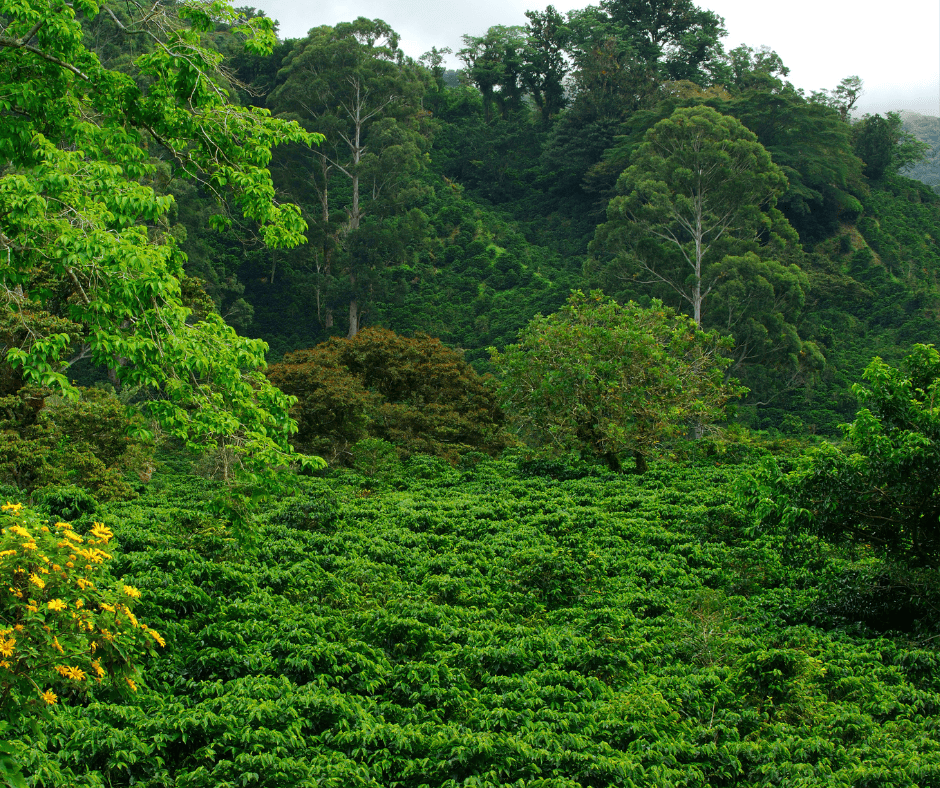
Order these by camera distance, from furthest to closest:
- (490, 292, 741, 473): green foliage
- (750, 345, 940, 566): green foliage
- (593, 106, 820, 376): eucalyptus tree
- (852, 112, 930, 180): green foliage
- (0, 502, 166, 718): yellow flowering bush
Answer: (852, 112, 930, 180): green foliage, (593, 106, 820, 376): eucalyptus tree, (490, 292, 741, 473): green foliage, (750, 345, 940, 566): green foliage, (0, 502, 166, 718): yellow flowering bush

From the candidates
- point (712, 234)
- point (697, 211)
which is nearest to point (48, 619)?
point (697, 211)

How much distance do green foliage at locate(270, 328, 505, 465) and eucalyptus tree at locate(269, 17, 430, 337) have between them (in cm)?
1506

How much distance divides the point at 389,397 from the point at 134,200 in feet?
42.6

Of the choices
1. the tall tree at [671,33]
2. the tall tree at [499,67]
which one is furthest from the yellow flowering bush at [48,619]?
the tall tree at [499,67]

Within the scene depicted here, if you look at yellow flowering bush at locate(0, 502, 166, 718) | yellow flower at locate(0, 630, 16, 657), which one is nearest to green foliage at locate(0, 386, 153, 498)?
yellow flowering bush at locate(0, 502, 166, 718)

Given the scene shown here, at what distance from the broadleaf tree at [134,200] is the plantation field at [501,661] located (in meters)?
1.17

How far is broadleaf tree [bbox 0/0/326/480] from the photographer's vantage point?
21.3 ft

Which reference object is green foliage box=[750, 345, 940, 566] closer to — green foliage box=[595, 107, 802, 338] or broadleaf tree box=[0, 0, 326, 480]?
broadleaf tree box=[0, 0, 326, 480]

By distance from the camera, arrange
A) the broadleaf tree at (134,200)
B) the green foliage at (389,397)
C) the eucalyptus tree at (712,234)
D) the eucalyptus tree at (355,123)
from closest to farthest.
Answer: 1. the broadleaf tree at (134,200)
2. the green foliage at (389,397)
3. the eucalyptus tree at (712,234)
4. the eucalyptus tree at (355,123)

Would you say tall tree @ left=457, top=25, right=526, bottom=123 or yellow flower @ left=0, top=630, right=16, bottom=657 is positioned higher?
tall tree @ left=457, top=25, right=526, bottom=123

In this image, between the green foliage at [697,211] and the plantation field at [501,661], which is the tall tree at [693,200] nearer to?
the green foliage at [697,211]

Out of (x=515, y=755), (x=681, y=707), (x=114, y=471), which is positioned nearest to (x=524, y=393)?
(x=114, y=471)

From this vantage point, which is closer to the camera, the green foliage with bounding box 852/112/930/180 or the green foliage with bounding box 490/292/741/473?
the green foliage with bounding box 490/292/741/473

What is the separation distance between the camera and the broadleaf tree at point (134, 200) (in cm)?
649
